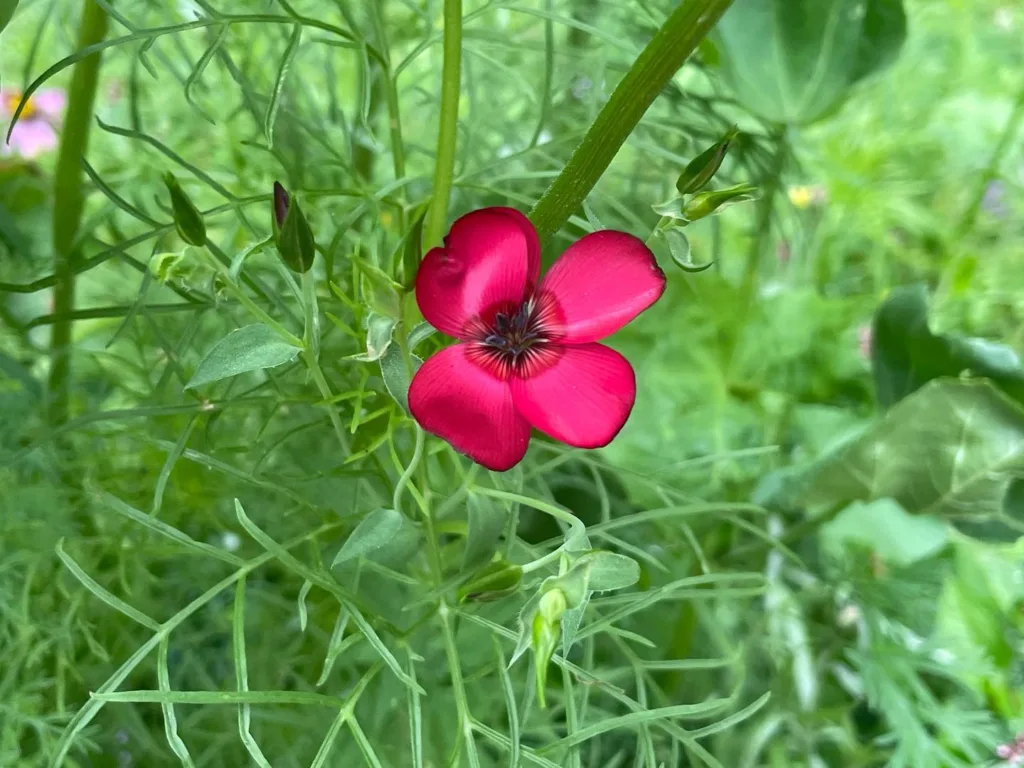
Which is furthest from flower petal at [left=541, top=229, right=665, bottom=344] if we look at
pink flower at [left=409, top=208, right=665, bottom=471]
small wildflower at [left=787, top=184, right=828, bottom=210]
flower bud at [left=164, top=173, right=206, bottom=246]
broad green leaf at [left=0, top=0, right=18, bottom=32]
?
small wildflower at [left=787, top=184, right=828, bottom=210]

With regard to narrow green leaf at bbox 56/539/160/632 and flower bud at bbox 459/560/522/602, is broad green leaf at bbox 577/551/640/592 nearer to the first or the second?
flower bud at bbox 459/560/522/602

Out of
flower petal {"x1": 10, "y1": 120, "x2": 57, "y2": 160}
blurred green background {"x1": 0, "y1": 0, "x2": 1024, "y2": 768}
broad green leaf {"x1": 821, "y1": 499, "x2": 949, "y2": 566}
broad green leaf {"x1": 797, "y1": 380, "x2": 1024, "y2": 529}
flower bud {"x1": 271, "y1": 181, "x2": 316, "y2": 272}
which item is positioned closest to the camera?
flower bud {"x1": 271, "y1": 181, "x2": 316, "y2": 272}

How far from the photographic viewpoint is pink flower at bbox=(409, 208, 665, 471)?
10.1 inches

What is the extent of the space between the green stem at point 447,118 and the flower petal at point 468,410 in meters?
0.06

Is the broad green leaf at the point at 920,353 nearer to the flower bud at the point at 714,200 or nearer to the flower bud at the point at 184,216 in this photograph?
the flower bud at the point at 714,200

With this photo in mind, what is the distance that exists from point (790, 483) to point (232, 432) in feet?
1.21

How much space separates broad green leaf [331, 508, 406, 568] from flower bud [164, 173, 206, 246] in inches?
3.9

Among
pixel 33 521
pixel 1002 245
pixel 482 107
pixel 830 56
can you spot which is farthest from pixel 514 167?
pixel 1002 245

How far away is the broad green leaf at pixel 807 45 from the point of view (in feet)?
1.73

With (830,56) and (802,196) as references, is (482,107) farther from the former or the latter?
(802,196)

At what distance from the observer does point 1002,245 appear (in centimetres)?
88

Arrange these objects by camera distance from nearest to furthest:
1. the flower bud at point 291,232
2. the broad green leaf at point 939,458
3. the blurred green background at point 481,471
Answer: the flower bud at point 291,232
the blurred green background at point 481,471
the broad green leaf at point 939,458

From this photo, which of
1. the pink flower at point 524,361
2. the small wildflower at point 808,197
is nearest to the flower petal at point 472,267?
the pink flower at point 524,361

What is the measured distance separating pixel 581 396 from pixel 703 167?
0.25 feet
